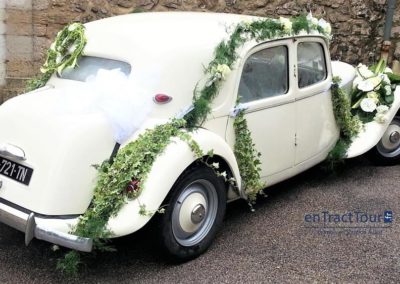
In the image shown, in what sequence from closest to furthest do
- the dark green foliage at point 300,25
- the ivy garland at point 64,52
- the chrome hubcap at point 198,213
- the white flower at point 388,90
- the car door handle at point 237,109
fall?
the chrome hubcap at point 198,213 < the car door handle at point 237,109 < the ivy garland at point 64,52 < the dark green foliage at point 300,25 < the white flower at point 388,90

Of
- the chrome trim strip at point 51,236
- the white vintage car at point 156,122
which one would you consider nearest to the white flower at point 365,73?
the white vintage car at point 156,122

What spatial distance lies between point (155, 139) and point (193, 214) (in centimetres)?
58

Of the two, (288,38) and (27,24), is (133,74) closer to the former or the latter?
(288,38)

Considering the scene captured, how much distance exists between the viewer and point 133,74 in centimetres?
370

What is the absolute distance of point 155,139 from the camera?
3443 mm

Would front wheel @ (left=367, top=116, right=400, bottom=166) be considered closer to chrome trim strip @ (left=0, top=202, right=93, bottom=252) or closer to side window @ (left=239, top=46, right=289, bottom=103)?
side window @ (left=239, top=46, right=289, bottom=103)

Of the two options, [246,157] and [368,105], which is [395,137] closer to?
[368,105]

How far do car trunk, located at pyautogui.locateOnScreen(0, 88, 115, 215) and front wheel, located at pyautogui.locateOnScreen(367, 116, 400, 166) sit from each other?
10.5 feet

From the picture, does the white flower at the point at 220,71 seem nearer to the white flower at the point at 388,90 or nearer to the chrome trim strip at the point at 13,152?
the chrome trim strip at the point at 13,152

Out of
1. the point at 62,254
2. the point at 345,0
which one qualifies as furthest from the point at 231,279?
the point at 345,0

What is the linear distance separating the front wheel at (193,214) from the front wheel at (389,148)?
2.43m

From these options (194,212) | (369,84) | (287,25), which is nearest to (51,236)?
(194,212)

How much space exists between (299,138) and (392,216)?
992 millimetres

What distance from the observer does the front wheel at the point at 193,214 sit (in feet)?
11.4
